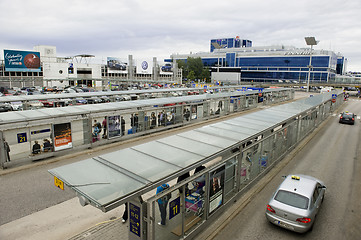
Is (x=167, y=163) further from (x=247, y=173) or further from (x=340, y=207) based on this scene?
(x=340, y=207)

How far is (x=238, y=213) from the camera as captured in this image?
342 inches

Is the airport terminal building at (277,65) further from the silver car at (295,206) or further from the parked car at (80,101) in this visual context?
the silver car at (295,206)

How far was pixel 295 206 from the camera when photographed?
757cm

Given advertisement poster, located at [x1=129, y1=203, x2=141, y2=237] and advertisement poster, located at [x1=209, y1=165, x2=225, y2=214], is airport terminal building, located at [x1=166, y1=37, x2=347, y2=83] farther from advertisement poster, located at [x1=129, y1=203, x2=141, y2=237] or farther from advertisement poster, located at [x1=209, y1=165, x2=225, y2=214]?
advertisement poster, located at [x1=129, y1=203, x2=141, y2=237]

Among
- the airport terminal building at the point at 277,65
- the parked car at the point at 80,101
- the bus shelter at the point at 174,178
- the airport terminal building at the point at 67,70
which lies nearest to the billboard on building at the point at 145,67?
the airport terminal building at the point at 67,70

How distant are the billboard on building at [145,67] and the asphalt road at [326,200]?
239ft

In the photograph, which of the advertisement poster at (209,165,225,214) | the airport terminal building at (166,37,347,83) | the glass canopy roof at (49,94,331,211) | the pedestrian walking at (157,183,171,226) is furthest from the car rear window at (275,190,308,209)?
the airport terminal building at (166,37,347,83)

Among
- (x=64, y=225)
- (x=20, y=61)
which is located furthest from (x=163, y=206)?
(x=20, y=61)

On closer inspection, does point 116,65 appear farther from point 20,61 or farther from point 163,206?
point 163,206

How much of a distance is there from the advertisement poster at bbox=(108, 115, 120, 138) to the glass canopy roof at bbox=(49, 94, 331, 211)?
853cm

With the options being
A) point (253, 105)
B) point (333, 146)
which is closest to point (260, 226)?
point (333, 146)

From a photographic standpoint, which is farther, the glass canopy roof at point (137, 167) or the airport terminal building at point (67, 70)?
the airport terminal building at point (67, 70)

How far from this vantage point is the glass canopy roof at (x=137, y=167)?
504 centimetres

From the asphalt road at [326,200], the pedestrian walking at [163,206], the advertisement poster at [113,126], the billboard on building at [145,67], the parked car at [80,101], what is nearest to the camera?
the pedestrian walking at [163,206]
